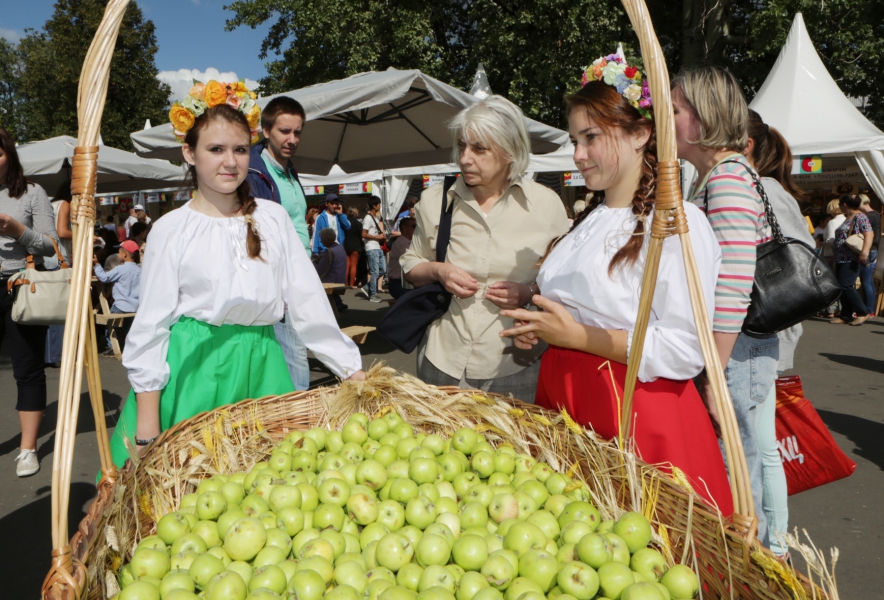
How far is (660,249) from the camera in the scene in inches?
55.1

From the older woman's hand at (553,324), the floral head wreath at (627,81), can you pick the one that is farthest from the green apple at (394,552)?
the floral head wreath at (627,81)

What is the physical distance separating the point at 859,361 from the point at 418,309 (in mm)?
6603

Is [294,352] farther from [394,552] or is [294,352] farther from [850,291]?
[850,291]

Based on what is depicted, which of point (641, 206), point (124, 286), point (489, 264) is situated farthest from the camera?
point (124, 286)

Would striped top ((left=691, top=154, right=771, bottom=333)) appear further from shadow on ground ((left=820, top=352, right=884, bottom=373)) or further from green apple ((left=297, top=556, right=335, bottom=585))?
shadow on ground ((left=820, top=352, right=884, bottom=373))

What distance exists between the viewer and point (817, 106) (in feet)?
27.7

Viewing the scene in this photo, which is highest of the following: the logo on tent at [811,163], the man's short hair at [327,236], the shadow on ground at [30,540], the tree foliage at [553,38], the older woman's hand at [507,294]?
the tree foliage at [553,38]

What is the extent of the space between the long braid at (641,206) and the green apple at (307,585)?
1079 mm

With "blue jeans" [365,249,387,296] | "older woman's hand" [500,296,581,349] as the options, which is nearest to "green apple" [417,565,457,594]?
"older woman's hand" [500,296,581,349]

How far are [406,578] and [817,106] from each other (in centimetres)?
955

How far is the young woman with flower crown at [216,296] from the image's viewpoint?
1916mm

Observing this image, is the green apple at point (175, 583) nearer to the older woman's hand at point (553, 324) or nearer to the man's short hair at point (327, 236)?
the older woman's hand at point (553, 324)

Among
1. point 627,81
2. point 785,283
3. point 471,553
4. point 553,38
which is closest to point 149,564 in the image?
point 471,553

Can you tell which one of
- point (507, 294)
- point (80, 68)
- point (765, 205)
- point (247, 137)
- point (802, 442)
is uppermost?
point (80, 68)
